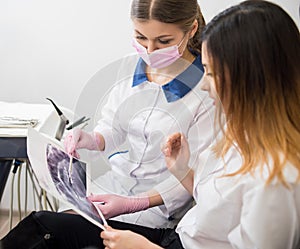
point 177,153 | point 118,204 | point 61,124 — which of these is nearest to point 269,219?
point 177,153

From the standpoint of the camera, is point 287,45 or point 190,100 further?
point 190,100

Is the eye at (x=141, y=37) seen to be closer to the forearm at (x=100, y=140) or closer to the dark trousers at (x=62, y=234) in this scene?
the forearm at (x=100, y=140)

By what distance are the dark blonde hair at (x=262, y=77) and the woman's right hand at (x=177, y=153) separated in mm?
294

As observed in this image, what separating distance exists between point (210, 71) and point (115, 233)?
41 centimetres

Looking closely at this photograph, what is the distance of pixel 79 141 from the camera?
1298 millimetres

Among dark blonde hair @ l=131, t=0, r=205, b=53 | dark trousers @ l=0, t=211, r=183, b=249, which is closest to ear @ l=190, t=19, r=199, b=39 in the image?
dark blonde hair @ l=131, t=0, r=205, b=53

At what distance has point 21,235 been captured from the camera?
3.94ft

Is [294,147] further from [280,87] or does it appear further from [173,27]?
[173,27]

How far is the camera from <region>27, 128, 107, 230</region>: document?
3.44 ft

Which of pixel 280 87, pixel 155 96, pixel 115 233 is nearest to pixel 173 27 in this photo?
pixel 155 96

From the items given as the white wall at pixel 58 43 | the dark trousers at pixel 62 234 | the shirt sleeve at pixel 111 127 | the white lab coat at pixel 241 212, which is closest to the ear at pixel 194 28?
the shirt sleeve at pixel 111 127

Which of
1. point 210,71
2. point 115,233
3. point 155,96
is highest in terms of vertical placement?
point 210,71

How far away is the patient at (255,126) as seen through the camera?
2.66 ft

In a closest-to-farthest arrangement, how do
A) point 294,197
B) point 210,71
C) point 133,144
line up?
point 294,197 < point 210,71 < point 133,144
